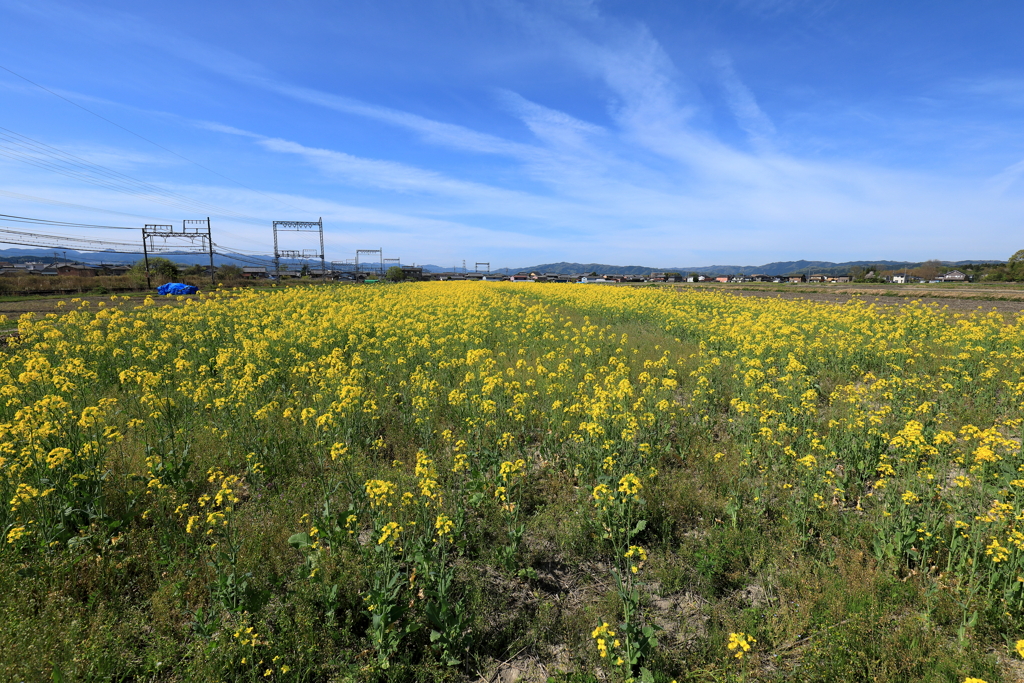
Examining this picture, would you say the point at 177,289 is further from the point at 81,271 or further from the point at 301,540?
the point at 301,540

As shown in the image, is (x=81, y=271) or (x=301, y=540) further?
(x=81, y=271)

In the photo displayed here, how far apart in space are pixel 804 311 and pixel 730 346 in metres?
7.67

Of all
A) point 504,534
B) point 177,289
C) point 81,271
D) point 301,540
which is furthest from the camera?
point 81,271

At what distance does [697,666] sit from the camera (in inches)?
117

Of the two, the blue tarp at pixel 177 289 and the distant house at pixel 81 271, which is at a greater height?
the distant house at pixel 81 271

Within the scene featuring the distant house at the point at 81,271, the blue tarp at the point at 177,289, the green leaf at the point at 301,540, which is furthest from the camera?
the distant house at the point at 81,271

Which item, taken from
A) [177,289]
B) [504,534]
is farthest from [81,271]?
[504,534]

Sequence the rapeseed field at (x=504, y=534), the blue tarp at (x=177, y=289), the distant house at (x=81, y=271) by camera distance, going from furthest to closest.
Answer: the distant house at (x=81, y=271) < the blue tarp at (x=177, y=289) < the rapeseed field at (x=504, y=534)

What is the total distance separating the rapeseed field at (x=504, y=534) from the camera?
2938mm

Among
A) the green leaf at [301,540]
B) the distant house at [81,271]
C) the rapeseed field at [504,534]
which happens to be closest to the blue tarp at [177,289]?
the distant house at [81,271]

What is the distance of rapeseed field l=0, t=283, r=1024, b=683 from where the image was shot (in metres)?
2.94

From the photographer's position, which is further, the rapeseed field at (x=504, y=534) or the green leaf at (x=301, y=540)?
the green leaf at (x=301, y=540)

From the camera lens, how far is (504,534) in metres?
4.18

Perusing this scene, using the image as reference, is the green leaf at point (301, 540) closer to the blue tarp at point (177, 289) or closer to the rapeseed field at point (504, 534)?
the rapeseed field at point (504, 534)
